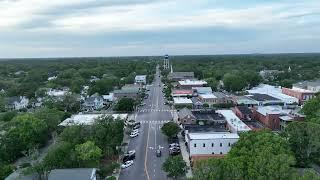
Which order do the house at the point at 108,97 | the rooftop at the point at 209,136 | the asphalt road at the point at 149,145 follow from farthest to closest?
the house at the point at 108,97, the rooftop at the point at 209,136, the asphalt road at the point at 149,145

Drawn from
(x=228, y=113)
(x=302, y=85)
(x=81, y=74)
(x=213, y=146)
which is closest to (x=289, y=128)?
(x=213, y=146)

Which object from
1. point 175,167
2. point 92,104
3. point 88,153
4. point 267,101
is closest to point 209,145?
point 175,167

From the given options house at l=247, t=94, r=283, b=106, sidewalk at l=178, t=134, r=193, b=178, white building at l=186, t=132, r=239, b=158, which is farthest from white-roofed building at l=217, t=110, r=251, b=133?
house at l=247, t=94, r=283, b=106

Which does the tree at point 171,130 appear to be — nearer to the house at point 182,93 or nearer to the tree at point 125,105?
the tree at point 125,105

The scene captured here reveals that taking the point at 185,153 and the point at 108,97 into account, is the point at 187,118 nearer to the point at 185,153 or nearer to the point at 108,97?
the point at 185,153

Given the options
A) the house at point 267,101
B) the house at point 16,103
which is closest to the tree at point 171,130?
the house at point 267,101

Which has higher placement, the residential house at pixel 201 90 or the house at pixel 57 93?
the house at pixel 57 93
